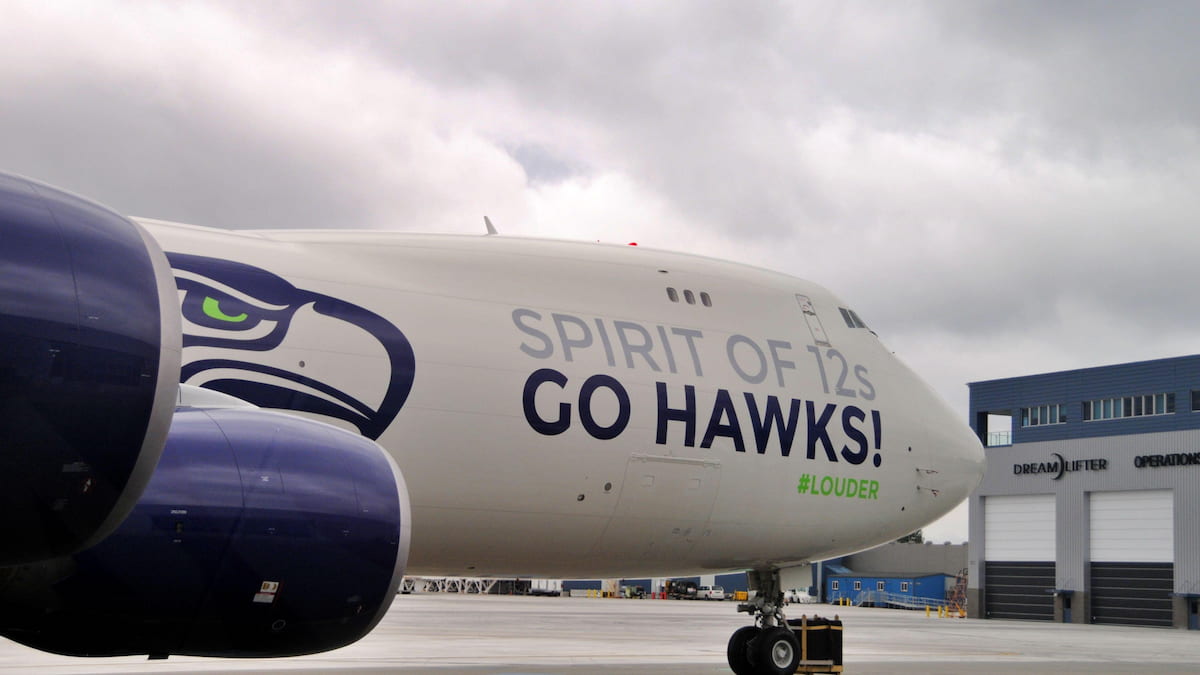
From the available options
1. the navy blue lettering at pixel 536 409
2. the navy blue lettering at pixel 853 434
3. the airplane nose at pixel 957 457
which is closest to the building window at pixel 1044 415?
the airplane nose at pixel 957 457

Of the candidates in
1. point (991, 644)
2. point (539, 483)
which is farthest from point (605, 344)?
point (991, 644)

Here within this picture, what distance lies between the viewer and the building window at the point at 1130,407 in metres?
60.5

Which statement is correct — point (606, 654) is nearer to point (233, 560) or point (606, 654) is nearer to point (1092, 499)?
point (233, 560)

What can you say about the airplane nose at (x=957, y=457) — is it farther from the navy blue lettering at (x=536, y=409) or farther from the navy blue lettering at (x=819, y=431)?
the navy blue lettering at (x=536, y=409)

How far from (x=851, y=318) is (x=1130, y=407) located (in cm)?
5265

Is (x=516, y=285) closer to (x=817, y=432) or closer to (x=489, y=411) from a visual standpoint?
(x=489, y=411)

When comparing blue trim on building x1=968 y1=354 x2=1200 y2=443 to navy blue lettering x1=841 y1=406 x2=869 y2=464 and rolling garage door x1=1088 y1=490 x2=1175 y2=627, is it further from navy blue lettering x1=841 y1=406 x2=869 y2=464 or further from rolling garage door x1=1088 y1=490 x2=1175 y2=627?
navy blue lettering x1=841 y1=406 x2=869 y2=464

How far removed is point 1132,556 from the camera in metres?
58.5

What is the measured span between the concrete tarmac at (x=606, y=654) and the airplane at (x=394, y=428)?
198 inches

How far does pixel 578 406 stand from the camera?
12.0 metres

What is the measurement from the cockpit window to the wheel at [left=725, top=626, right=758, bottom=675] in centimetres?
399

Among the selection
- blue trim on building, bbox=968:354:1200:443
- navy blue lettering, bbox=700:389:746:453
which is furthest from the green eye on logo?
blue trim on building, bbox=968:354:1200:443

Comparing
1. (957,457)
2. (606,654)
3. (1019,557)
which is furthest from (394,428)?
(1019,557)

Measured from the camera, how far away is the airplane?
437 centimetres
